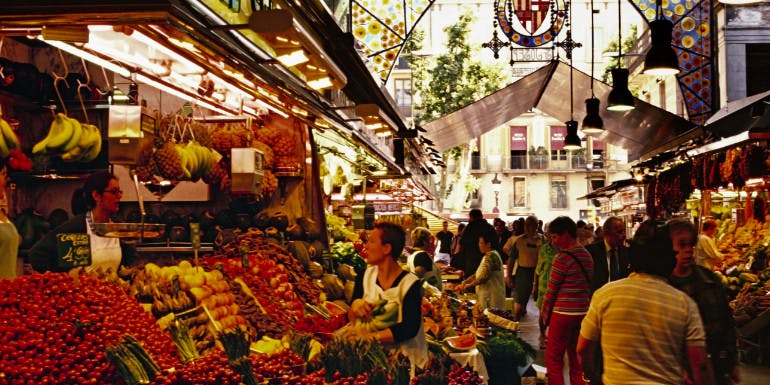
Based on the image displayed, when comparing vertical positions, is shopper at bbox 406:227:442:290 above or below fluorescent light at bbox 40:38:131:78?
below

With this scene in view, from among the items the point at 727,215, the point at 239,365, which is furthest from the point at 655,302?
the point at 727,215

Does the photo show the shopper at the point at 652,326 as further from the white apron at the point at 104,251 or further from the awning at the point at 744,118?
the awning at the point at 744,118

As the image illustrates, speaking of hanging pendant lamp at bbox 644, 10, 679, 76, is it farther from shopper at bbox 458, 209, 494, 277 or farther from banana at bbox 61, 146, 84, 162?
banana at bbox 61, 146, 84, 162

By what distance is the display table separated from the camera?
565 cm

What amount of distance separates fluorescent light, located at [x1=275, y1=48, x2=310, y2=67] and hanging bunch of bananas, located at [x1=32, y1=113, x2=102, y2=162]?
7.00 ft

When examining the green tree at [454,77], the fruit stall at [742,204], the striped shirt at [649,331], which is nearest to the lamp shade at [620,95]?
the fruit stall at [742,204]

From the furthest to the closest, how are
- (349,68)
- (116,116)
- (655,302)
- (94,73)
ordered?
1. (94,73)
2. (349,68)
3. (116,116)
4. (655,302)

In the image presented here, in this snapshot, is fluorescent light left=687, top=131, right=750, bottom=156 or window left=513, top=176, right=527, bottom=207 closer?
fluorescent light left=687, top=131, right=750, bottom=156

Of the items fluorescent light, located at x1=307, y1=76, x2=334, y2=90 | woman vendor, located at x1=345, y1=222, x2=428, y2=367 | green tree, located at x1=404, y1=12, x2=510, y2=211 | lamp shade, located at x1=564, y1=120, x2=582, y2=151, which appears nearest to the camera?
fluorescent light, located at x1=307, y1=76, x2=334, y2=90

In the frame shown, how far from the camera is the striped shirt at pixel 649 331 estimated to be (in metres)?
4.04

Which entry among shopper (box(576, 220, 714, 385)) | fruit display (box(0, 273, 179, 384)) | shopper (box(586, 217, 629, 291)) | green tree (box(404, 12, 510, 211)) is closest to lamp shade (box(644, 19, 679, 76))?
shopper (box(586, 217, 629, 291))

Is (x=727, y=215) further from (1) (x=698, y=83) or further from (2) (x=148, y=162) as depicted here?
(2) (x=148, y=162)

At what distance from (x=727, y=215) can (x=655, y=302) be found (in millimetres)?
13665

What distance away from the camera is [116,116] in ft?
17.8
